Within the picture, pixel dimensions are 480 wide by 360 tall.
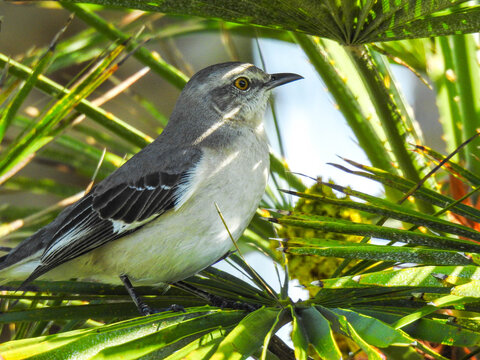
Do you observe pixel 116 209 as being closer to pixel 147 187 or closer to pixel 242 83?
pixel 147 187

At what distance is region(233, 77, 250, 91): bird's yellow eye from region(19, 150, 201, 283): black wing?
0.64m

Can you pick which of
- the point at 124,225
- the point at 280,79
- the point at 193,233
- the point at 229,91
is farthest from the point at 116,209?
the point at 280,79

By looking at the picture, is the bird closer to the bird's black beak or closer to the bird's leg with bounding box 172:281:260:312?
the bird's leg with bounding box 172:281:260:312

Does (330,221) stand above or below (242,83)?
below

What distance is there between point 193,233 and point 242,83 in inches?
42.4

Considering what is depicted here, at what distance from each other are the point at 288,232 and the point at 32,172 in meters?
3.89

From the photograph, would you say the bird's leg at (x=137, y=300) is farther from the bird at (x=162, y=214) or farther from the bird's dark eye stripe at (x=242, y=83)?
the bird's dark eye stripe at (x=242, y=83)

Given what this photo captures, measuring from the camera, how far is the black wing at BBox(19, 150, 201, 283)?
2.84 meters

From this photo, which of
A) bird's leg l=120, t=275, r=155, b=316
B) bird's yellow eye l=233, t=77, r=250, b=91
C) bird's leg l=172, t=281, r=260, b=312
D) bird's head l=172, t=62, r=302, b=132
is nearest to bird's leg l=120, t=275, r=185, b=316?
bird's leg l=120, t=275, r=155, b=316

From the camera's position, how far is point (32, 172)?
229 inches

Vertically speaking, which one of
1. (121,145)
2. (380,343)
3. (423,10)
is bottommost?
(380,343)

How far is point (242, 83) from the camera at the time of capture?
137 inches

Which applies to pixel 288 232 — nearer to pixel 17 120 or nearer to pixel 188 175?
pixel 188 175

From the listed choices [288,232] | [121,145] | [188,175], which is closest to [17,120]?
[121,145]
